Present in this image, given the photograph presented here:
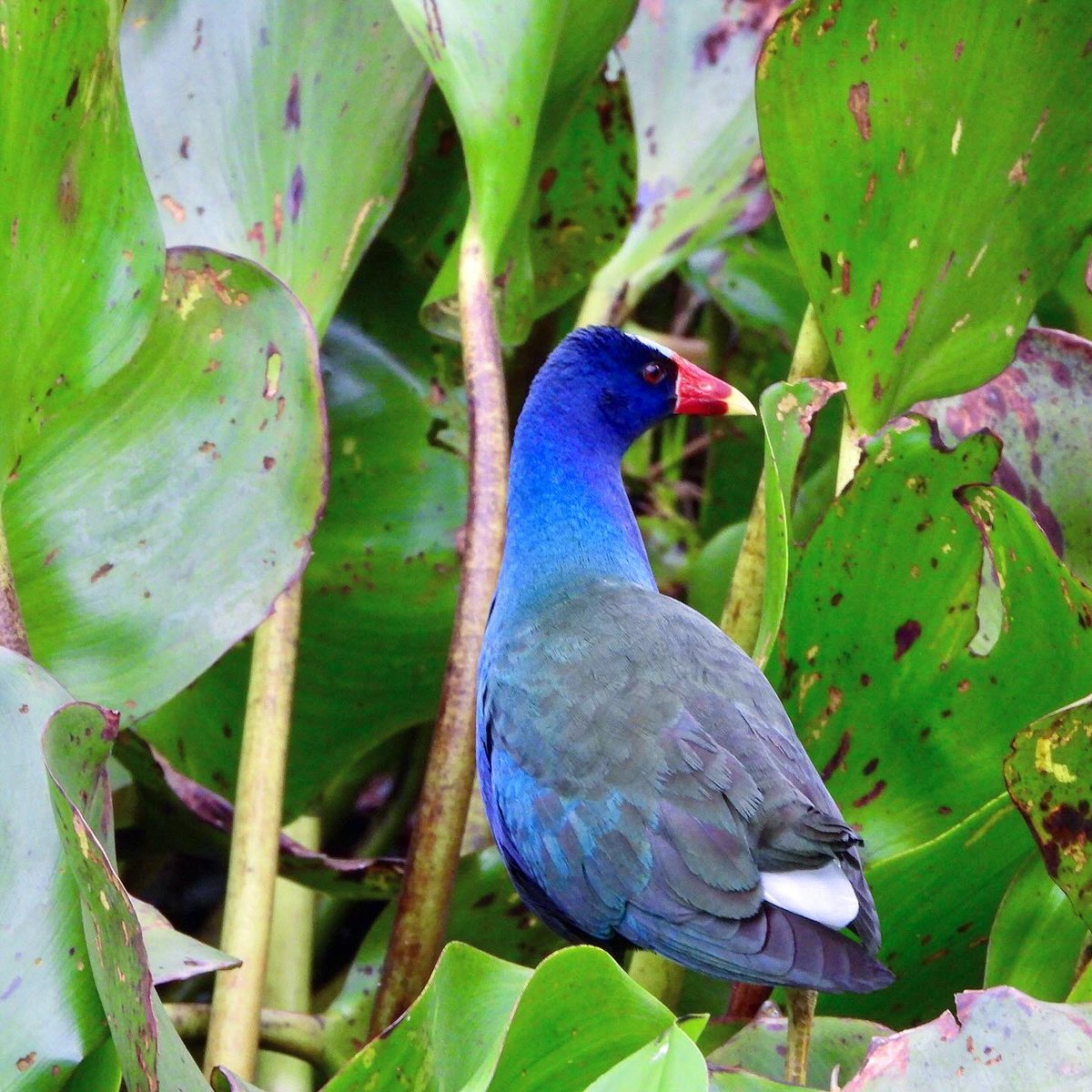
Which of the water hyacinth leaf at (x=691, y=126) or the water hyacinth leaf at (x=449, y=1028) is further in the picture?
the water hyacinth leaf at (x=691, y=126)

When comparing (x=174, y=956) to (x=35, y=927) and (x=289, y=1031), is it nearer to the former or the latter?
(x=35, y=927)

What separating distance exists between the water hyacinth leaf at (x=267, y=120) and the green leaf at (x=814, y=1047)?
512 mm

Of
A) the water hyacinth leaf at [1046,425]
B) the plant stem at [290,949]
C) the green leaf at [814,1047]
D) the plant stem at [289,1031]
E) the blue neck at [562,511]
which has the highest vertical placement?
the water hyacinth leaf at [1046,425]

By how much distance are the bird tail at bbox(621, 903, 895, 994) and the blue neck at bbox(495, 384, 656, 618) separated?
0.81ft

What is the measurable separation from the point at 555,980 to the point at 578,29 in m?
0.61

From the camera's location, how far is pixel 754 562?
0.91m

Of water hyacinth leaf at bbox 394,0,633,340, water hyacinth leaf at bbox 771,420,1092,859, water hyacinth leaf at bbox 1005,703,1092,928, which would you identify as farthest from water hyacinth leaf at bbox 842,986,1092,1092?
water hyacinth leaf at bbox 394,0,633,340

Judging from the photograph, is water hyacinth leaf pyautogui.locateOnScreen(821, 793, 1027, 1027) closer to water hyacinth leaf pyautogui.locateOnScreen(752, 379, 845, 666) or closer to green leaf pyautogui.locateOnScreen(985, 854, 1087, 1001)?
green leaf pyautogui.locateOnScreen(985, 854, 1087, 1001)

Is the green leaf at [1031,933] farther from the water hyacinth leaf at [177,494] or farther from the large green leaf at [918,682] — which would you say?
the water hyacinth leaf at [177,494]

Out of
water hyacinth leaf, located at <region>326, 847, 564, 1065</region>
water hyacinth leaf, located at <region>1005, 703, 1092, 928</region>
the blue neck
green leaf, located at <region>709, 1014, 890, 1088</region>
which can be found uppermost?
water hyacinth leaf, located at <region>1005, 703, 1092, 928</region>

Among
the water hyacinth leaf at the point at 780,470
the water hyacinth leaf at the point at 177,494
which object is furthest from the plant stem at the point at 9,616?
the water hyacinth leaf at the point at 780,470

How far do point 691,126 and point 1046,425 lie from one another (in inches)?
16.1

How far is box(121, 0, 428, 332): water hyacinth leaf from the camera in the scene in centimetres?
95

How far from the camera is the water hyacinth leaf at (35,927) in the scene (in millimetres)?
579
